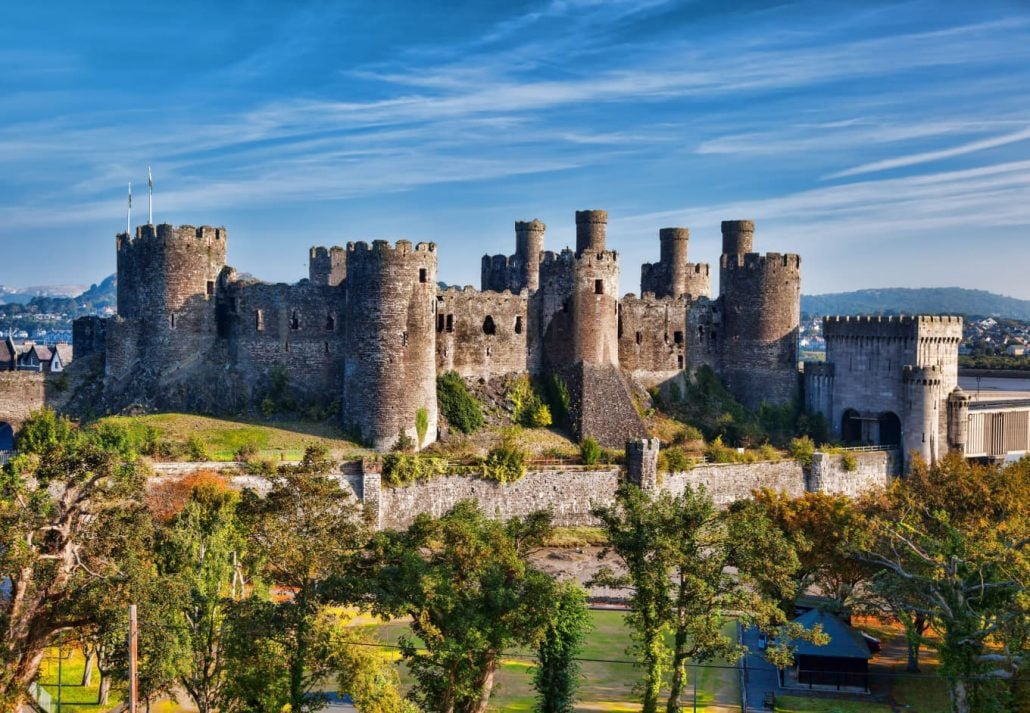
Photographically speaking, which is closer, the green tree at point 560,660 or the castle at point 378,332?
the green tree at point 560,660

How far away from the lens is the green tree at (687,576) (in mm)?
28250

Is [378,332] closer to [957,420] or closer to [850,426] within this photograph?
[850,426]

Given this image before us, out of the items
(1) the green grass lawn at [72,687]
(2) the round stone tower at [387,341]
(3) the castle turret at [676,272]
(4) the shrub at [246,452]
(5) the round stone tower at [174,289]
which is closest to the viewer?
(1) the green grass lawn at [72,687]

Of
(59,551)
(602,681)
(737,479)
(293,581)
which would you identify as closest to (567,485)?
(737,479)

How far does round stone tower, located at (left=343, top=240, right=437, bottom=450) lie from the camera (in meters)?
45.5

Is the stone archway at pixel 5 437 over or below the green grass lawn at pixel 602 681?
over

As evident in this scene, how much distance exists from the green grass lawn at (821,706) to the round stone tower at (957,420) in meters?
24.3

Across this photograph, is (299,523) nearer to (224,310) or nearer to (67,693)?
(67,693)

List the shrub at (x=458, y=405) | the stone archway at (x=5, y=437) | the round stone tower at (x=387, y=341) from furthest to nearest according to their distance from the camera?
the stone archway at (x=5, y=437), the shrub at (x=458, y=405), the round stone tower at (x=387, y=341)

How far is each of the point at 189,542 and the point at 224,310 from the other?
20.7 meters

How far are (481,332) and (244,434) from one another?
12.2 metres

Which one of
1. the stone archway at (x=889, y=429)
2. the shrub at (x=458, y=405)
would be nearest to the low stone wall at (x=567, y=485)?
the stone archway at (x=889, y=429)

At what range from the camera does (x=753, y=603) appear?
28281mm

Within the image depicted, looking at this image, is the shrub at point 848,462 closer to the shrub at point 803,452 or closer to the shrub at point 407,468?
the shrub at point 803,452
